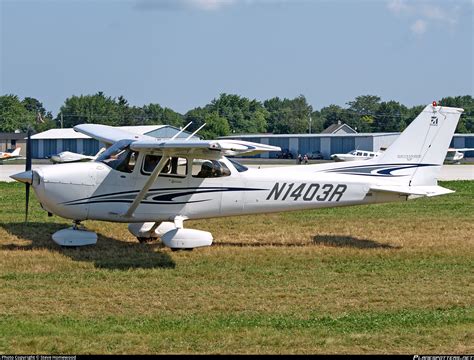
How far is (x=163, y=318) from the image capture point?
800 cm

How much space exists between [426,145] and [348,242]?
2.07 metres

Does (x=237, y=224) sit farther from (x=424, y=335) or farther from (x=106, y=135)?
(x=424, y=335)

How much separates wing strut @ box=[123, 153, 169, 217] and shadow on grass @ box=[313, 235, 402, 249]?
3.07 metres

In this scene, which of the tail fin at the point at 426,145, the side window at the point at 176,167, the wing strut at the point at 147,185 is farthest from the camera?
the tail fin at the point at 426,145

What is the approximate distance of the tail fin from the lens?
42.8ft

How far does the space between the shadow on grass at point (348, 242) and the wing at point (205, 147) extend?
2.56 meters

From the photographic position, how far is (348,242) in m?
13.3

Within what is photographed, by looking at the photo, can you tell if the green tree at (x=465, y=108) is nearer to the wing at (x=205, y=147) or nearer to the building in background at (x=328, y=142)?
the building in background at (x=328, y=142)

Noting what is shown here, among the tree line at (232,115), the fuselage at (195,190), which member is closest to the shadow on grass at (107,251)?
the fuselage at (195,190)

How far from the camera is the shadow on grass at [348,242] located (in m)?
12.8

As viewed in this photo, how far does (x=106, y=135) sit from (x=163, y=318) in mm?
7357

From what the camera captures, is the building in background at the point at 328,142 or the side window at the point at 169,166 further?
the building in background at the point at 328,142

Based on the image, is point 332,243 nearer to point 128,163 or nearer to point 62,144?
point 128,163

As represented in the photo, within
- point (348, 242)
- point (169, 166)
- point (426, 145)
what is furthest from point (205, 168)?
point (426, 145)
